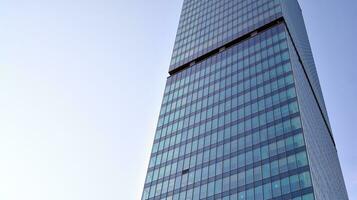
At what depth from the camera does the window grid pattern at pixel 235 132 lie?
245 feet

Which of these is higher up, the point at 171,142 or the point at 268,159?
the point at 171,142

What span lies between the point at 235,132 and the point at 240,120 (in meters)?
3.03

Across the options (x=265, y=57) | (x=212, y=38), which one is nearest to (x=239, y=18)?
(x=212, y=38)

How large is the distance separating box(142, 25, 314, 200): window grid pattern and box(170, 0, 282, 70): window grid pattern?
705 centimetres

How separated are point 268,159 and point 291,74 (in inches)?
840

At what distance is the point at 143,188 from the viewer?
90.6 m

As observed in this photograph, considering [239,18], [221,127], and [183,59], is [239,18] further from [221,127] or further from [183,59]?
[221,127]

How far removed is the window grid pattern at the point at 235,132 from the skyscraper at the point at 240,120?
7.3 inches

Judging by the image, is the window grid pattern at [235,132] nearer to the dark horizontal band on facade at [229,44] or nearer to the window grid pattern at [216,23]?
the dark horizontal band on facade at [229,44]

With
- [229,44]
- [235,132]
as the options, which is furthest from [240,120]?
[229,44]

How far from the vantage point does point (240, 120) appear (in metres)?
89.4

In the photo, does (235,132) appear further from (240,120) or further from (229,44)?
(229,44)

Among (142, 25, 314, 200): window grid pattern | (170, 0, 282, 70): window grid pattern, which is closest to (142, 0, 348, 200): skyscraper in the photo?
(142, 25, 314, 200): window grid pattern

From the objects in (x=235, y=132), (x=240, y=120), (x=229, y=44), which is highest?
(x=229, y=44)
